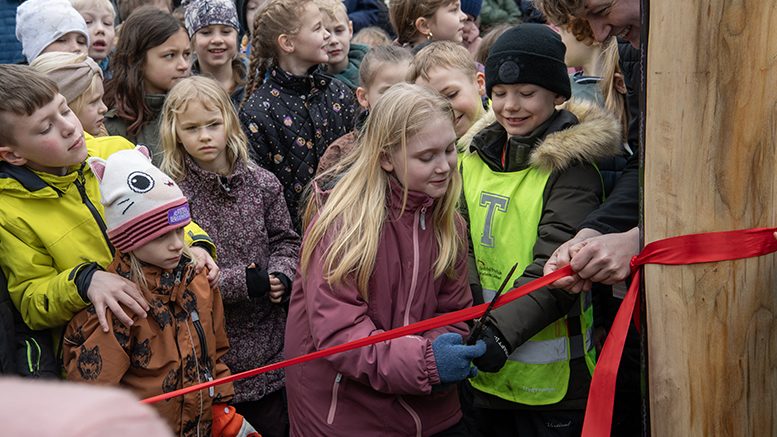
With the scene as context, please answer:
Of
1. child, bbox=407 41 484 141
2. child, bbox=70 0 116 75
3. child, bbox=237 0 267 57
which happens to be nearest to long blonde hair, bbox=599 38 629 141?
child, bbox=407 41 484 141

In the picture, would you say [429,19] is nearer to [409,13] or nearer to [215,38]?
[409,13]

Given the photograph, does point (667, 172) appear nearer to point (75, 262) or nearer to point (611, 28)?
point (611, 28)

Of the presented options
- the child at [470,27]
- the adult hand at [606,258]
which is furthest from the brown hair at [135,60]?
the adult hand at [606,258]

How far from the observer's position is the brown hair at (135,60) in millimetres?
5410

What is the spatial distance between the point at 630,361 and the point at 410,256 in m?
1.44

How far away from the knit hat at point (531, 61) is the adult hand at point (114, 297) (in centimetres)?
181

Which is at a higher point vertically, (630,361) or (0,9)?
(0,9)

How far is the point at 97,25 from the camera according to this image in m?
6.38

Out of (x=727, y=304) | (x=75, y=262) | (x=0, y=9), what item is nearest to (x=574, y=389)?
(x=727, y=304)

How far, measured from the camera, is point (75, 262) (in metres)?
3.81

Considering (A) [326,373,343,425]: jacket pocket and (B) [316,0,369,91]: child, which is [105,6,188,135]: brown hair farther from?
(A) [326,373,343,425]: jacket pocket

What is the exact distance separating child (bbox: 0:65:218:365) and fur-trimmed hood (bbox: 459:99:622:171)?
5.55 ft

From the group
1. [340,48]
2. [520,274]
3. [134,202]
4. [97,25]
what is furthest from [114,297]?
[340,48]

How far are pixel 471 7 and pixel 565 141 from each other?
12.8 feet
